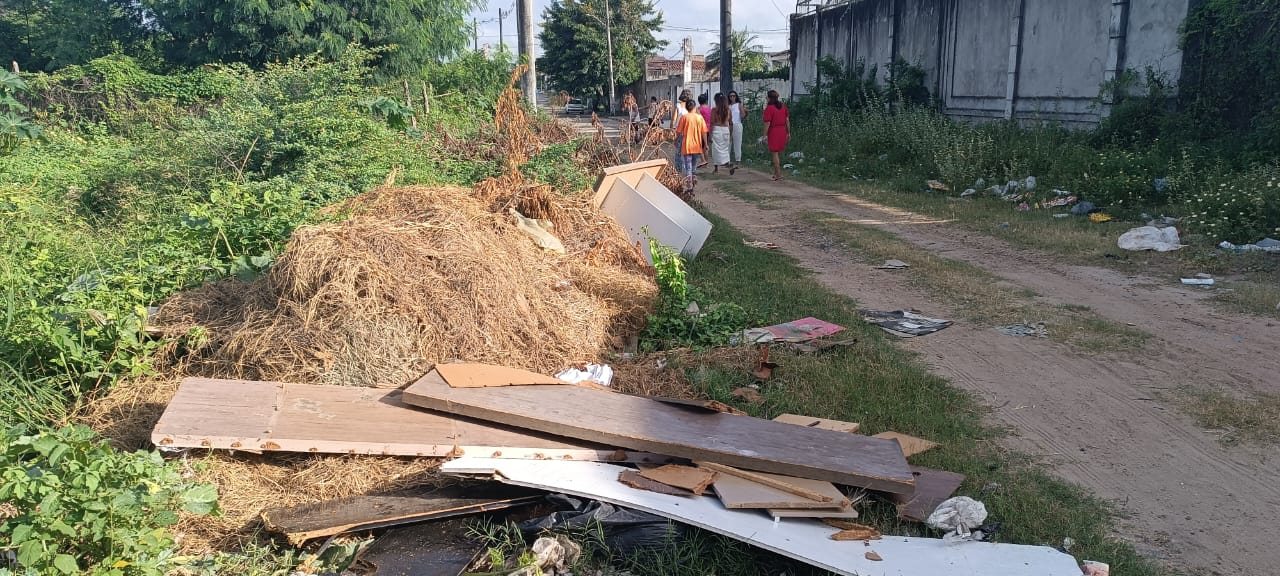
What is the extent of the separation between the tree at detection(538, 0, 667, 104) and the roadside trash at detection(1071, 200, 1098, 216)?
1615 inches

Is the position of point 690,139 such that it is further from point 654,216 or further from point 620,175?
point 654,216

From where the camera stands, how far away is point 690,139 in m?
12.5

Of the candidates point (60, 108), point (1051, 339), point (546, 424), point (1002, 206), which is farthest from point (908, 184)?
point (60, 108)

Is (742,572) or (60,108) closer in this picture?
(742,572)

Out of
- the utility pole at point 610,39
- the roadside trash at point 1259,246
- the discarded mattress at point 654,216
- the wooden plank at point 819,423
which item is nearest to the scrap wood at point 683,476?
the wooden plank at point 819,423

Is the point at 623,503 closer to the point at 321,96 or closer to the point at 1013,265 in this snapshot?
the point at 1013,265

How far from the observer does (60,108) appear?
14641mm

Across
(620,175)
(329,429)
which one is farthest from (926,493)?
(620,175)

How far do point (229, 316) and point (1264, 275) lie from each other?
8091mm

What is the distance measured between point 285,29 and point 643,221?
13.1m

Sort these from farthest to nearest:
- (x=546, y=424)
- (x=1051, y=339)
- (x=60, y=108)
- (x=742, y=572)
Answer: (x=60, y=108) < (x=1051, y=339) < (x=546, y=424) < (x=742, y=572)

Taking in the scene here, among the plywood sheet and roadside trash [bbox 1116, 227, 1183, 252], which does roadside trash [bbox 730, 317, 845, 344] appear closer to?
the plywood sheet

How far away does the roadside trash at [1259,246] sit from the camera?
24.7 feet

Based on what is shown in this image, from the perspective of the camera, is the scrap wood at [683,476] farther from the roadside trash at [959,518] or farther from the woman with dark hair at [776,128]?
the woman with dark hair at [776,128]
